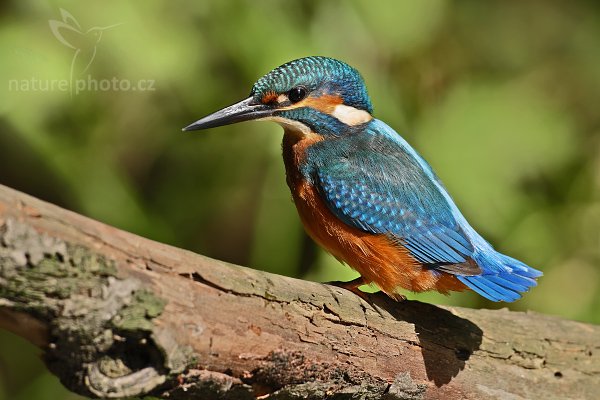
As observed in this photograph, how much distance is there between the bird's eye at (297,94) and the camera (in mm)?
3334

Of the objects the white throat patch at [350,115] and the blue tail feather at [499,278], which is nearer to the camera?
the blue tail feather at [499,278]

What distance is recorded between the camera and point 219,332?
2.24 m

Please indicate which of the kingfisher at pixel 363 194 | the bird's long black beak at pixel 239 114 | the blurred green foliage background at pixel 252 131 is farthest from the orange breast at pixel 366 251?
the blurred green foliage background at pixel 252 131

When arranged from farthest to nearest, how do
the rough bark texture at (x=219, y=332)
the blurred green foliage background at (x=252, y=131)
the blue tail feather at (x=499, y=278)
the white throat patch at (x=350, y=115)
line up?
the blurred green foliage background at (x=252, y=131)
the white throat patch at (x=350, y=115)
the blue tail feather at (x=499, y=278)
the rough bark texture at (x=219, y=332)

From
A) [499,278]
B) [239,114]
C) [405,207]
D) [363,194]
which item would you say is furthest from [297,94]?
[499,278]

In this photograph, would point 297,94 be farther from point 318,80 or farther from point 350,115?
point 350,115

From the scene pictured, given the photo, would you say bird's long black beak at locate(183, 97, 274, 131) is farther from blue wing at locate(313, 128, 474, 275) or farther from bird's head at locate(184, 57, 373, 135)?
blue wing at locate(313, 128, 474, 275)

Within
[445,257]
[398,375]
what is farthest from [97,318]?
[445,257]

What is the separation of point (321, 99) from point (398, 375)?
118cm

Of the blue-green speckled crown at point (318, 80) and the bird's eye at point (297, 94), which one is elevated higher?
the blue-green speckled crown at point (318, 80)

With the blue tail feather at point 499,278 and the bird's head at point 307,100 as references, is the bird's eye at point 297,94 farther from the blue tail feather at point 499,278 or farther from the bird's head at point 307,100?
the blue tail feather at point 499,278

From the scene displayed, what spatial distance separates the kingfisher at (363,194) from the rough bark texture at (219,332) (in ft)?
0.57

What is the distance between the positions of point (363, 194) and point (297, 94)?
48cm

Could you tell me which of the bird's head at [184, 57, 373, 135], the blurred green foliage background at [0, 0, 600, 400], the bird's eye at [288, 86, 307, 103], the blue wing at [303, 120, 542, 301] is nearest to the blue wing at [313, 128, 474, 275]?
the blue wing at [303, 120, 542, 301]
